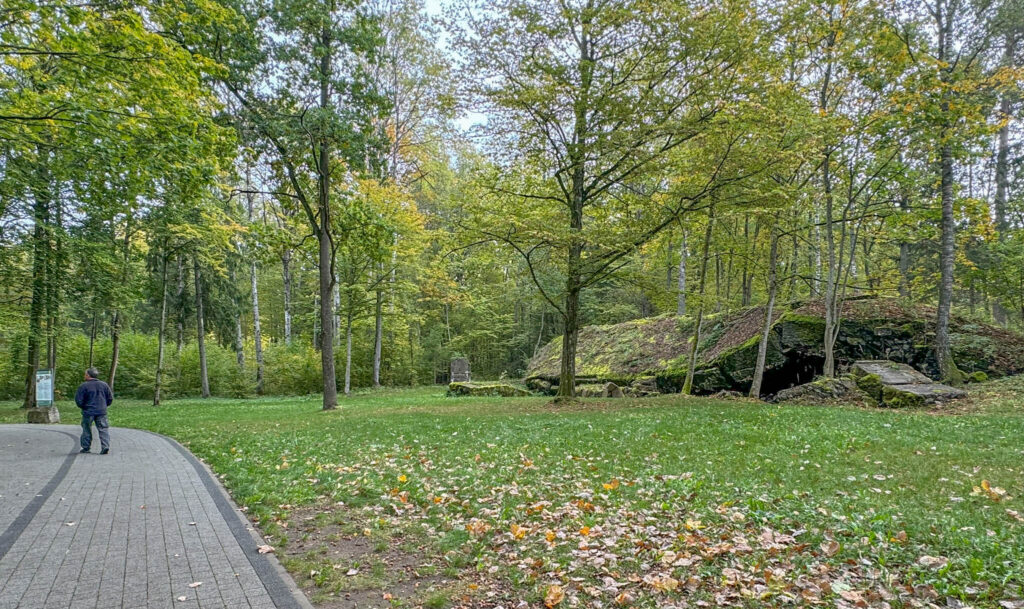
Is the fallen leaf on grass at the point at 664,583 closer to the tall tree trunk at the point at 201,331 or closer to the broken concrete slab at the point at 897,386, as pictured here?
the broken concrete slab at the point at 897,386

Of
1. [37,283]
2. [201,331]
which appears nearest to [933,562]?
[37,283]

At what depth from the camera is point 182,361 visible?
2711 cm

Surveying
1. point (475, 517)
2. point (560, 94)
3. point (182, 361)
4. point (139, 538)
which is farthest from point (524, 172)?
point (182, 361)

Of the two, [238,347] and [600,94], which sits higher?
[600,94]

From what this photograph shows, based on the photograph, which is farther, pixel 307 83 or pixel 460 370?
pixel 460 370

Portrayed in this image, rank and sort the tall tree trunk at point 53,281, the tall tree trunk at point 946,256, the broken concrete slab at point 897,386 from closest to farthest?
the broken concrete slab at point 897,386 → the tall tree trunk at point 946,256 → the tall tree trunk at point 53,281

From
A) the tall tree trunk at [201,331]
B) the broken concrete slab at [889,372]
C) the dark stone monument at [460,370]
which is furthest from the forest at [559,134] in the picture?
the dark stone monument at [460,370]

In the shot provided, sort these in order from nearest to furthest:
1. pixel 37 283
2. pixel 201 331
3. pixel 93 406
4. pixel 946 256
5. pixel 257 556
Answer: pixel 257 556 < pixel 93 406 < pixel 946 256 < pixel 37 283 < pixel 201 331

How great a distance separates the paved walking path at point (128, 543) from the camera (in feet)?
11.7

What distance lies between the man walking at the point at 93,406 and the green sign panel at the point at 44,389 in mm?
9746

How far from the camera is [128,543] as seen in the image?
4.55m

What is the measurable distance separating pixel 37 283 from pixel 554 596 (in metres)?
22.4

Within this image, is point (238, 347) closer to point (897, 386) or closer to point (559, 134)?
point (559, 134)

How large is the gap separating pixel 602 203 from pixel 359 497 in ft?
A: 43.8
